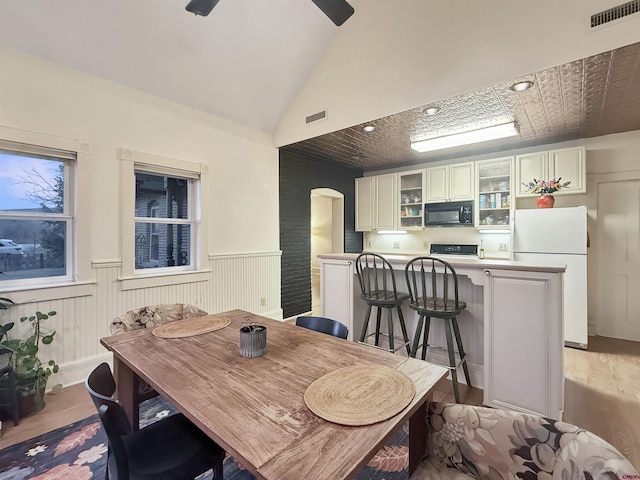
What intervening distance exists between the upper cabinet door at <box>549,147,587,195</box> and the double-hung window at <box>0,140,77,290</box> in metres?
5.34

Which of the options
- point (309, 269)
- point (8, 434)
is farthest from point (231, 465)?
point (309, 269)

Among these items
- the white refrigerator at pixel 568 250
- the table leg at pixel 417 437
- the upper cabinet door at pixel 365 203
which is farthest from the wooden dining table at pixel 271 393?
the upper cabinet door at pixel 365 203

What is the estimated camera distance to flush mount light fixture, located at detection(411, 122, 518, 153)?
3.41 m

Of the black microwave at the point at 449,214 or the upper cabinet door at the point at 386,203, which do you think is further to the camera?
the upper cabinet door at the point at 386,203

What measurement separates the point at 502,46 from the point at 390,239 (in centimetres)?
361

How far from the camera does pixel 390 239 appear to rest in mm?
5770

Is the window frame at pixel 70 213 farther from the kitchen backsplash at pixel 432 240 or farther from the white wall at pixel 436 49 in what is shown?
the kitchen backsplash at pixel 432 240

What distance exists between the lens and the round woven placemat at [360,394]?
93cm

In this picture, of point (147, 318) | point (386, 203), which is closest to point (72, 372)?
point (147, 318)

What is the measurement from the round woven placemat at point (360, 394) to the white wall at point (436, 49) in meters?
2.64

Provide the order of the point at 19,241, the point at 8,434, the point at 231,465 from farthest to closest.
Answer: the point at 19,241 → the point at 8,434 → the point at 231,465

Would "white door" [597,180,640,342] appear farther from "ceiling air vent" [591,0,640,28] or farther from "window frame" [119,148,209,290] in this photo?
"window frame" [119,148,209,290]

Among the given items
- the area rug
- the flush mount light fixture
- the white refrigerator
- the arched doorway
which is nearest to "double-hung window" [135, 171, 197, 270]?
the area rug

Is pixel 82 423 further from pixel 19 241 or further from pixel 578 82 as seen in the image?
pixel 578 82
